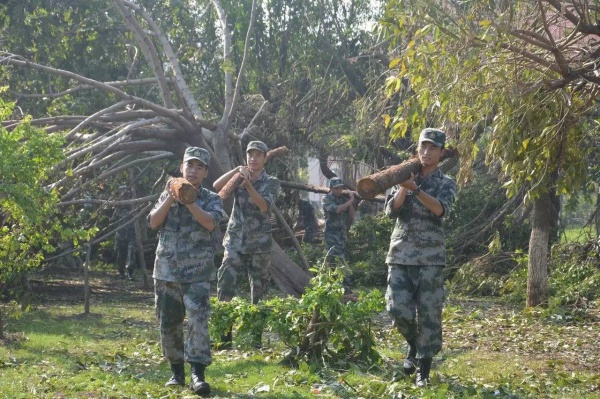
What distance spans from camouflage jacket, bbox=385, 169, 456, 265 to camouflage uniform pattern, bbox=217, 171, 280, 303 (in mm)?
2422

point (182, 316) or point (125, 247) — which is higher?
point (125, 247)

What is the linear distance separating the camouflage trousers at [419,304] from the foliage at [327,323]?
0.61m

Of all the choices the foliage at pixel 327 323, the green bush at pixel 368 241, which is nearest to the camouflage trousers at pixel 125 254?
the green bush at pixel 368 241

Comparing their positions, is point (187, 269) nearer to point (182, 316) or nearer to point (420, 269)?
point (182, 316)

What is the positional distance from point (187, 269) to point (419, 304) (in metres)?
1.70

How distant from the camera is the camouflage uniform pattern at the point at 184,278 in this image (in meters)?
6.59

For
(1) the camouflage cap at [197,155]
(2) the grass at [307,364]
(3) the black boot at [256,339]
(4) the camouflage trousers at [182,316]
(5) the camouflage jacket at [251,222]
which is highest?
(1) the camouflage cap at [197,155]

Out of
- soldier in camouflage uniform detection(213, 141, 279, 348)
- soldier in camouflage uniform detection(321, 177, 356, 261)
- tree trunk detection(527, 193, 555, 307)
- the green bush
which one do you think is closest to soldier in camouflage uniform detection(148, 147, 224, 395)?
soldier in camouflage uniform detection(213, 141, 279, 348)

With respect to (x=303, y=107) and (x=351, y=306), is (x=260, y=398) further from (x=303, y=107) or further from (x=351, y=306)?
(x=303, y=107)

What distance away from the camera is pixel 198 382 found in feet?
21.1

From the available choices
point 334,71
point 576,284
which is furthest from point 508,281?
point 334,71

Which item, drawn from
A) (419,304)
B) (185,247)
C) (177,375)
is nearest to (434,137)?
(419,304)

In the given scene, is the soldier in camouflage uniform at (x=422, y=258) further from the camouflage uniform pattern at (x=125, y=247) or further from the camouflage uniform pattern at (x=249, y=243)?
the camouflage uniform pattern at (x=125, y=247)

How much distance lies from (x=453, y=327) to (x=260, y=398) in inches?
179
